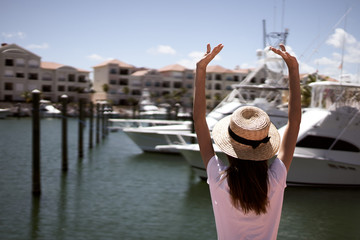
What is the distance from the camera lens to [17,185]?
12.4m

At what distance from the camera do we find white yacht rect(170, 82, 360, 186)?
1128 centimetres

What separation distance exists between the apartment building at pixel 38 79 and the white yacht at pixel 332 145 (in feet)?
150

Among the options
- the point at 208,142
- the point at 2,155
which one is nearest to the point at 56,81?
the point at 2,155

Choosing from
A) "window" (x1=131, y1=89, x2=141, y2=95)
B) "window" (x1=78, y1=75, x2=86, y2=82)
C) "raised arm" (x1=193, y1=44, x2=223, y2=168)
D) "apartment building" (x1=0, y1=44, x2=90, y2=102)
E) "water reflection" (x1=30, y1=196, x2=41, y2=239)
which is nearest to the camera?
"raised arm" (x1=193, y1=44, x2=223, y2=168)

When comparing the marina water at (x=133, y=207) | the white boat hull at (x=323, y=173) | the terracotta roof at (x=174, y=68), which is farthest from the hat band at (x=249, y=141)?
the terracotta roof at (x=174, y=68)

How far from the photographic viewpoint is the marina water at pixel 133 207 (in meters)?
8.52

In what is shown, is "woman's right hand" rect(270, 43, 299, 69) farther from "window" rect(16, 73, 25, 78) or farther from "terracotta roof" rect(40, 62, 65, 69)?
"terracotta roof" rect(40, 62, 65, 69)

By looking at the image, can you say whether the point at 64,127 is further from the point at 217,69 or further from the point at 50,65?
the point at 217,69

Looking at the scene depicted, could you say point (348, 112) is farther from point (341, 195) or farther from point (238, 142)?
point (238, 142)

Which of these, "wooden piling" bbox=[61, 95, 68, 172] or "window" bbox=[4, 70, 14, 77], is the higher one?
"window" bbox=[4, 70, 14, 77]

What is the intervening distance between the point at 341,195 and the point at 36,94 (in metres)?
9.00

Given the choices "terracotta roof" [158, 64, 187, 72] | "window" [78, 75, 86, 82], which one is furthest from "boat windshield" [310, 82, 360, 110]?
"terracotta roof" [158, 64, 187, 72]

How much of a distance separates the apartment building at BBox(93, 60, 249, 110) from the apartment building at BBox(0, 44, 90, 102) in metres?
4.81

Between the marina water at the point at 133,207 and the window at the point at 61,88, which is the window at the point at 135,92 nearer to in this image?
the window at the point at 61,88
